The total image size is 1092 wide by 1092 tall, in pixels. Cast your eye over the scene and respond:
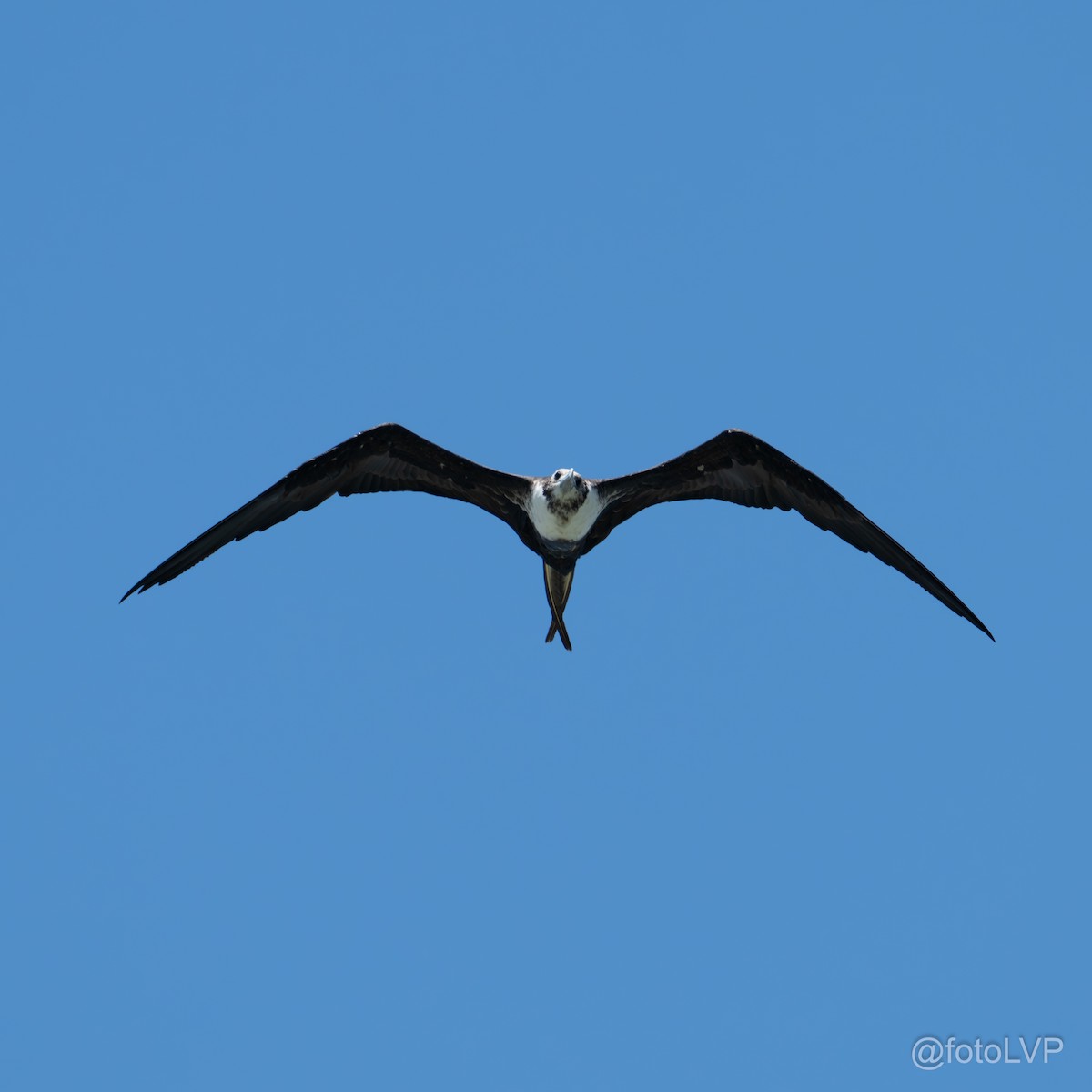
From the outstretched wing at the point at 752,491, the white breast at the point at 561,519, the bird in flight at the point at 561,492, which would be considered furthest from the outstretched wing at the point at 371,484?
the outstretched wing at the point at 752,491

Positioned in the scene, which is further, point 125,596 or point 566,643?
point 566,643

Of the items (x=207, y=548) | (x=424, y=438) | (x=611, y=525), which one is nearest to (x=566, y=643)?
(x=611, y=525)

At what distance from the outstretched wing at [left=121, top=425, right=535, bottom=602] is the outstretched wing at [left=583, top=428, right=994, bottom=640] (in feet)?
3.04

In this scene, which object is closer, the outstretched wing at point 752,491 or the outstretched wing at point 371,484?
the outstretched wing at point 371,484

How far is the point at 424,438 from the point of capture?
48.9ft

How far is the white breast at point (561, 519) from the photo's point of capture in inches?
577

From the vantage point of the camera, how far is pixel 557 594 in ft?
49.7

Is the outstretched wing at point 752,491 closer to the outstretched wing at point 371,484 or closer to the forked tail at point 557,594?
the forked tail at point 557,594

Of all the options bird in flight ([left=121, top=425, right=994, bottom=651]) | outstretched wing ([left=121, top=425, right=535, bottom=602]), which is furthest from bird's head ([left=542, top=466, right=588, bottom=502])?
outstretched wing ([left=121, top=425, right=535, bottom=602])

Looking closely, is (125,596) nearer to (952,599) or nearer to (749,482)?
(749,482)

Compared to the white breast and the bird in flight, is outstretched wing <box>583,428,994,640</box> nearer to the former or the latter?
the bird in flight

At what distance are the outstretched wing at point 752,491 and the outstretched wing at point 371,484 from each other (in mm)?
926

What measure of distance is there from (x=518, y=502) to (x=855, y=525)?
3.03 metres

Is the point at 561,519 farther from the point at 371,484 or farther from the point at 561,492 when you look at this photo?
the point at 371,484
